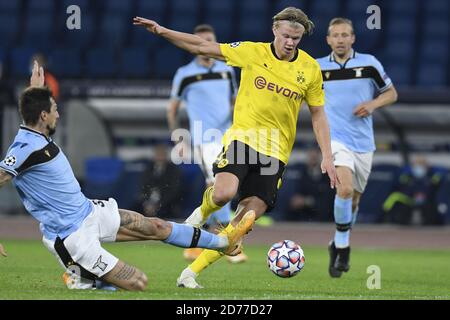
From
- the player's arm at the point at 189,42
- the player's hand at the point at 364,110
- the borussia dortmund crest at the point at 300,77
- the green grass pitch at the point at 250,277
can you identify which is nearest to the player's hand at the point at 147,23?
the player's arm at the point at 189,42

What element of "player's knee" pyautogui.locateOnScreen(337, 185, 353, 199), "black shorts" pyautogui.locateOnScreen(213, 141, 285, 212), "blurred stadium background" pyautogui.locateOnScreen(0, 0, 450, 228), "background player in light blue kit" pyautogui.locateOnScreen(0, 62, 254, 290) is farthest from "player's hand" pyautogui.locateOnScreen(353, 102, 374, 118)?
"blurred stadium background" pyautogui.locateOnScreen(0, 0, 450, 228)

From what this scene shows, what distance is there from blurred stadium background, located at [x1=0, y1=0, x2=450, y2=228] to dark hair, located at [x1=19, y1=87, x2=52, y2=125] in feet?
33.5

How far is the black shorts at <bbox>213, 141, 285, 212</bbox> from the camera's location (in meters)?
9.16

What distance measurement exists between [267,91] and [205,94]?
3790mm

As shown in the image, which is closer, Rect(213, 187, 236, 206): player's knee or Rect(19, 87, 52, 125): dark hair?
Rect(19, 87, 52, 125): dark hair

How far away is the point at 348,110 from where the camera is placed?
36.9 ft

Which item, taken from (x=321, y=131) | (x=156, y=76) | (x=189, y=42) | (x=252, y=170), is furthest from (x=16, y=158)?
(x=156, y=76)

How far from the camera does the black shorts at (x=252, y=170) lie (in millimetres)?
9156

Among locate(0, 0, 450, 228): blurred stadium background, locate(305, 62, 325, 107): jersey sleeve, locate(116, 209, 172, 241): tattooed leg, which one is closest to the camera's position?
locate(116, 209, 172, 241): tattooed leg

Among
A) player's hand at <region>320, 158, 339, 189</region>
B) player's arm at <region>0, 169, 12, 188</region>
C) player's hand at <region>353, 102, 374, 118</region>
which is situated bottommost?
player's hand at <region>320, 158, 339, 189</region>

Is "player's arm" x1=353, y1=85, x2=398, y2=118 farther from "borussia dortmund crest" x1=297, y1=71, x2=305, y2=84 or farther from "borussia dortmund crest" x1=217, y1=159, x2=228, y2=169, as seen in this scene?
"borussia dortmund crest" x1=217, y1=159, x2=228, y2=169

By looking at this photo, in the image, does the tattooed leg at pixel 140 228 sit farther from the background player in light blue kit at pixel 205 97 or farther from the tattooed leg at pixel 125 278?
the background player in light blue kit at pixel 205 97

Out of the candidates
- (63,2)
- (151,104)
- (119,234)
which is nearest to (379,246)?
(151,104)

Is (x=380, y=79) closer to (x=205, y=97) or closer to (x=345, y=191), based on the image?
(x=345, y=191)
